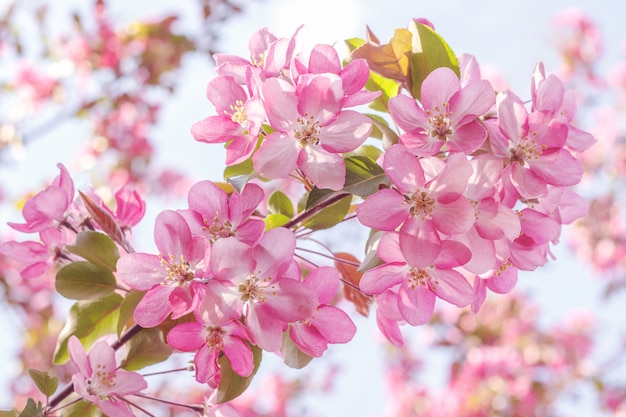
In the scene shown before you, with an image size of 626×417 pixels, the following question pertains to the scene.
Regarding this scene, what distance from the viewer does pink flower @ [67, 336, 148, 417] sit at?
98 centimetres

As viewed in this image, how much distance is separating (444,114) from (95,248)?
596 mm

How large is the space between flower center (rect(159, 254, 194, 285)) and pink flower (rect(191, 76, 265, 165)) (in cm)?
18

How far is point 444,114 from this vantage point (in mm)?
1000

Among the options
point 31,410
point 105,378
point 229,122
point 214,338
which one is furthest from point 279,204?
point 31,410

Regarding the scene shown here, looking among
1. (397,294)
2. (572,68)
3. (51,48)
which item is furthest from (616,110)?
(397,294)

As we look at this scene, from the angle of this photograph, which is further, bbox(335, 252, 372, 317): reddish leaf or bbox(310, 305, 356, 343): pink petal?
bbox(335, 252, 372, 317): reddish leaf

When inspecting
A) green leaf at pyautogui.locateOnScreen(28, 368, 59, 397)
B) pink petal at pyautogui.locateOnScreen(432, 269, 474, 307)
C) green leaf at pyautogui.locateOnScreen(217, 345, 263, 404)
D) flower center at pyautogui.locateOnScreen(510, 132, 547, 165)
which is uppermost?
flower center at pyautogui.locateOnScreen(510, 132, 547, 165)

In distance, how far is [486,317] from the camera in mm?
5062

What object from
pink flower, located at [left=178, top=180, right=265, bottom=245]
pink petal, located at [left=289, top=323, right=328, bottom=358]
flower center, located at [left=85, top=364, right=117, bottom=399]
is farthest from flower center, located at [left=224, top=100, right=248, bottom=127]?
flower center, located at [left=85, top=364, right=117, bottom=399]

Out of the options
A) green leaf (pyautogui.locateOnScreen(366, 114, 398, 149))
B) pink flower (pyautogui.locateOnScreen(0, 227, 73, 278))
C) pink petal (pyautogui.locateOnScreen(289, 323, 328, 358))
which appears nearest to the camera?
pink petal (pyautogui.locateOnScreen(289, 323, 328, 358))

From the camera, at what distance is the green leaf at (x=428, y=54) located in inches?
43.4

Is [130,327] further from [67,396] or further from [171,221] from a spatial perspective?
[171,221]

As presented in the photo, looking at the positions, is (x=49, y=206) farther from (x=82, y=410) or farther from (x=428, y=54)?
(x=428, y=54)

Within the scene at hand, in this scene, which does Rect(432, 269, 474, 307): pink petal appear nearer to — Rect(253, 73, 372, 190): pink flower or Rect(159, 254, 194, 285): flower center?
Rect(253, 73, 372, 190): pink flower
